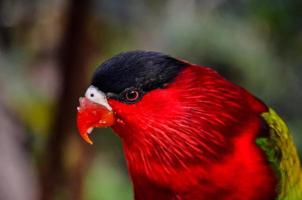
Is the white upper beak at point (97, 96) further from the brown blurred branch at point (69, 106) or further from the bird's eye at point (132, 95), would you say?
the brown blurred branch at point (69, 106)

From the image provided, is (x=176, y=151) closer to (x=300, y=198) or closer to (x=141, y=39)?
(x=300, y=198)

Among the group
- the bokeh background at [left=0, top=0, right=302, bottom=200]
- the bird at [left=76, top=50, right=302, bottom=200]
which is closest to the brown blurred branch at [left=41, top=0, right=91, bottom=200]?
the bokeh background at [left=0, top=0, right=302, bottom=200]

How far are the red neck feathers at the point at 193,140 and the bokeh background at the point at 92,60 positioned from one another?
0.67m

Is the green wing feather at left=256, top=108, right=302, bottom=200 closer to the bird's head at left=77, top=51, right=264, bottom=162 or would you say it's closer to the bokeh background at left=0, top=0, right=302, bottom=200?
the bird's head at left=77, top=51, right=264, bottom=162

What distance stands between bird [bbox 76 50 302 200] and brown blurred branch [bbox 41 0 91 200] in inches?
24.8

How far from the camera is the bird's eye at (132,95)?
1.45 meters

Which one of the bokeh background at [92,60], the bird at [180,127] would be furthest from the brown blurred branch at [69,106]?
the bird at [180,127]

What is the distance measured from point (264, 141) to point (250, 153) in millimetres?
56

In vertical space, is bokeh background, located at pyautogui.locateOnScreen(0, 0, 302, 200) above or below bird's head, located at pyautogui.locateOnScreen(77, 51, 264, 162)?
below

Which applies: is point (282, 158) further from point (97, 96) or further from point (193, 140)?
point (97, 96)

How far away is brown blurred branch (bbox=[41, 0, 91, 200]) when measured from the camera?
83.2 inches

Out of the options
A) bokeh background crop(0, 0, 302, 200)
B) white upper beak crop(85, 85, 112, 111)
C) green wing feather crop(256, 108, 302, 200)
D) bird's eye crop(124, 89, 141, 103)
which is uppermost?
bird's eye crop(124, 89, 141, 103)

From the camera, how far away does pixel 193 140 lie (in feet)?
4.97

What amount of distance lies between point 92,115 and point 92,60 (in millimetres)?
1613
